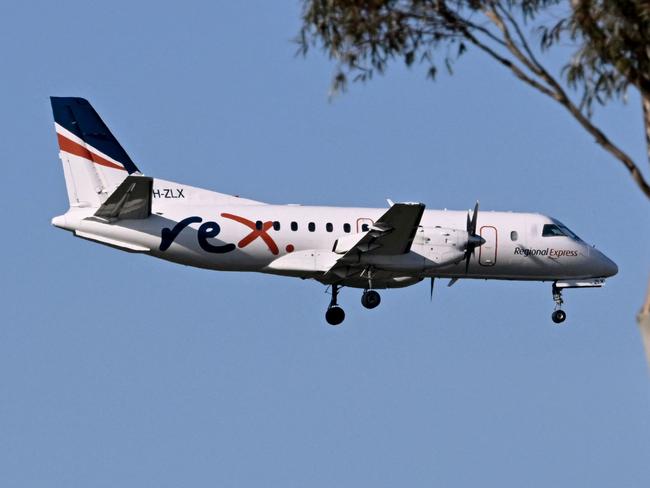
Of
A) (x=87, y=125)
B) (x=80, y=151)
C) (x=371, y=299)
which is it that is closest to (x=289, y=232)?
(x=371, y=299)

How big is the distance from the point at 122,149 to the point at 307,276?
6805 millimetres

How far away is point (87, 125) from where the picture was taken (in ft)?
132

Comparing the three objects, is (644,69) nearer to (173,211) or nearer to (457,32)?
(457,32)

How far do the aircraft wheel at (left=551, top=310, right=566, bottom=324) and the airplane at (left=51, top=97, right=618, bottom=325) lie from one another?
46.0 inches

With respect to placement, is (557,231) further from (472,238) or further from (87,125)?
(87,125)

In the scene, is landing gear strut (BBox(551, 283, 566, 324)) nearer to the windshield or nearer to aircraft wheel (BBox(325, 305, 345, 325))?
the windshield

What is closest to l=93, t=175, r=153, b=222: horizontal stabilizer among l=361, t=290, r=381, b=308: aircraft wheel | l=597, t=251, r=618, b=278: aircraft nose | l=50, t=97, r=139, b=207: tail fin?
l=50, t=97, r=139, b=207: tail fin

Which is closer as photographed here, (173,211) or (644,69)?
(644,69)

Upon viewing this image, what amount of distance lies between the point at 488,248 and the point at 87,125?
12.4m

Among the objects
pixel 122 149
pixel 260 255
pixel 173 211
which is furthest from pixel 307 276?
pixel 122 149

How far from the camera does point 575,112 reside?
2227cm

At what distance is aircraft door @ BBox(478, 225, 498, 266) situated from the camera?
40.2 m

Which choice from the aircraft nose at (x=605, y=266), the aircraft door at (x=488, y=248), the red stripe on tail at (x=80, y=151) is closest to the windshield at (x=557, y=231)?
the aircraft nose at (x=605, y=266)

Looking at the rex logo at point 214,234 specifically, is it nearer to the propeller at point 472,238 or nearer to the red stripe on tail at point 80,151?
the red stripe on tail at point 80,151
